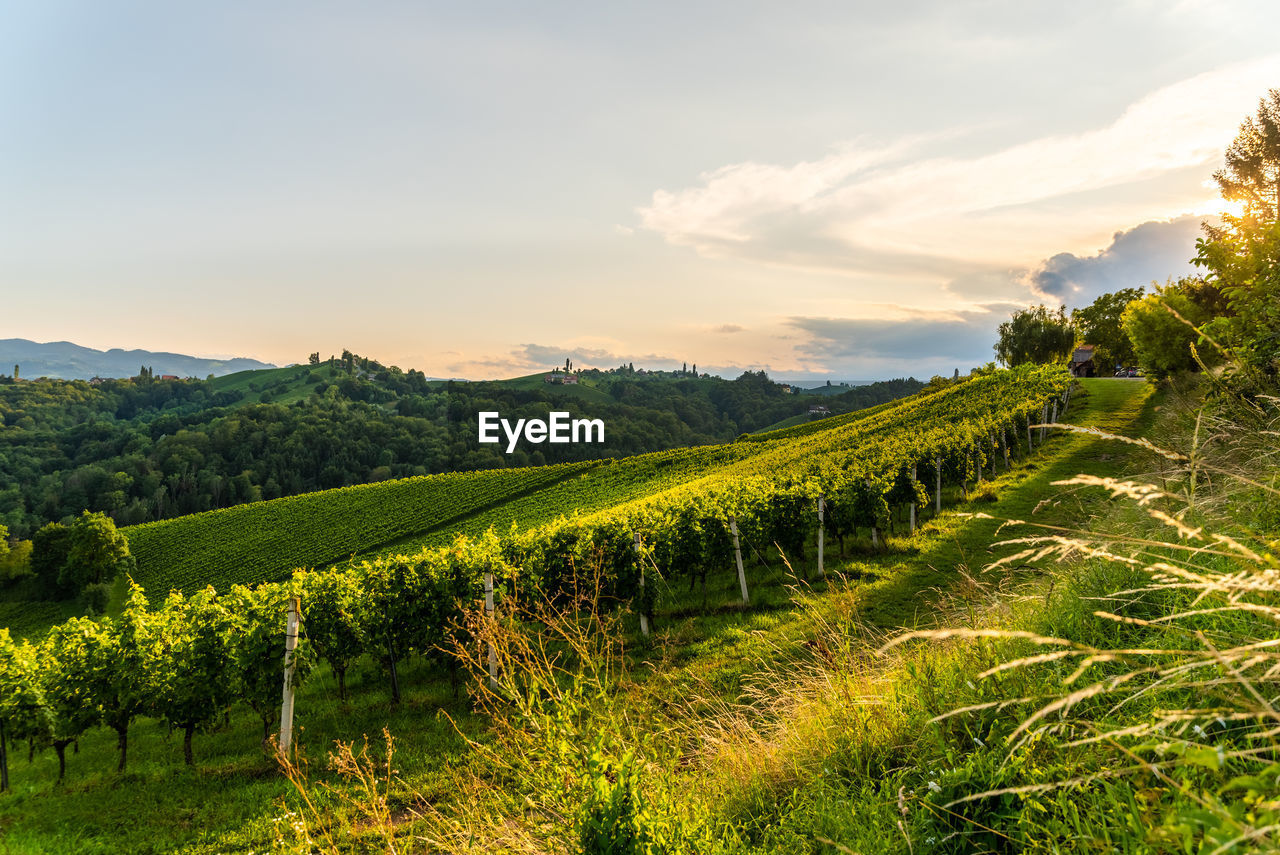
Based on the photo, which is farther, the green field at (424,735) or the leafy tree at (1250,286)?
the leafy tree at (1250,286)

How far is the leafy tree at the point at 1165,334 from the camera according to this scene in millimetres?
28406

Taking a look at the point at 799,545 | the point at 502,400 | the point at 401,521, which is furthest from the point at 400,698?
the point at 502,400

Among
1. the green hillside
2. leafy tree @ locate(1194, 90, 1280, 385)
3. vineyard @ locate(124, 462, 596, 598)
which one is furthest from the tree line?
vineyard @ locate(124, 462, 596, 598)

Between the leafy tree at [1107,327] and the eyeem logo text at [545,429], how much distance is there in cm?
8502

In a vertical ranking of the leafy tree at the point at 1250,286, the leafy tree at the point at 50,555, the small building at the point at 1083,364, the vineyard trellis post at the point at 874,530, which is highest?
the small building at the point at 1083,364

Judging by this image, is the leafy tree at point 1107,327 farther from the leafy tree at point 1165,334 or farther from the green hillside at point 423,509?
the leafy tree at point 1165,334

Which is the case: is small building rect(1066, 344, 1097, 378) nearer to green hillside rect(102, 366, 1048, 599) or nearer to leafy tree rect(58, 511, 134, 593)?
green hillside rect(102, 366, 1048, 599)

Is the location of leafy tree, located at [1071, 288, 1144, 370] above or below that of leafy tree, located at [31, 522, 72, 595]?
above

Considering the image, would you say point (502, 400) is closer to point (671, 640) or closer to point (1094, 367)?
point (1094, 367)

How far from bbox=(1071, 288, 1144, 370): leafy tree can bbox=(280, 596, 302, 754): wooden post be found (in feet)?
237

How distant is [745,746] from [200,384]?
227 m

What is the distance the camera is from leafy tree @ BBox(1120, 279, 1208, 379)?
28.4m

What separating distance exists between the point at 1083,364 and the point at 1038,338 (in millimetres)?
21836

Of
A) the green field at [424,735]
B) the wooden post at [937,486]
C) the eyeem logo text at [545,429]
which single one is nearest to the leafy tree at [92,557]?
the green field at [424,735]
